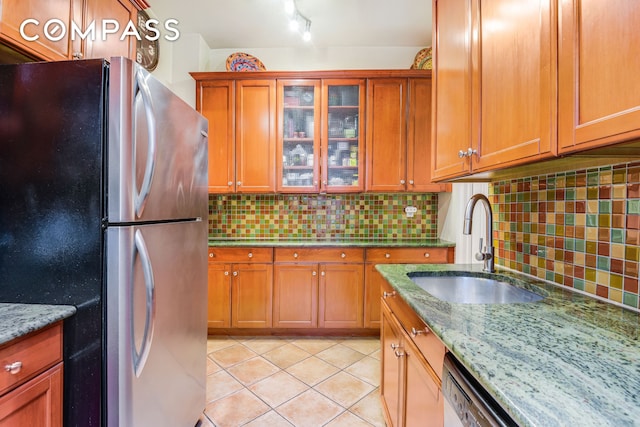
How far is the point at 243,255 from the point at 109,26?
1.82 meters

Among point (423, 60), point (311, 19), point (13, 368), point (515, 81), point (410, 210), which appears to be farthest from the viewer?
point (410, 210)

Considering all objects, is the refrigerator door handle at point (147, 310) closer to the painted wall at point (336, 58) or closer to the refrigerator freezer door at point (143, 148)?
the refrigerator freezer door at point (143, 148)

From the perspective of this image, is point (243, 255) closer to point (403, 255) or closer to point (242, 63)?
point (403, 255)

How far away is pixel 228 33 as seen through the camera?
286 cm

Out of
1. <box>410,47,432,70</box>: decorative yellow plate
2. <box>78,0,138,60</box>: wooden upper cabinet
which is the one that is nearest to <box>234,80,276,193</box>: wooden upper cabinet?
<box>78,0,138,60</box>: wooden upper cabinet

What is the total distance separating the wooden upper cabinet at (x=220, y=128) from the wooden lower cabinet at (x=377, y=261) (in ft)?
4.92

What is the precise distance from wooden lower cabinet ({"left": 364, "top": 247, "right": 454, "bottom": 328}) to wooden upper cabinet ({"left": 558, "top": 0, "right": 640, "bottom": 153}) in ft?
6.49

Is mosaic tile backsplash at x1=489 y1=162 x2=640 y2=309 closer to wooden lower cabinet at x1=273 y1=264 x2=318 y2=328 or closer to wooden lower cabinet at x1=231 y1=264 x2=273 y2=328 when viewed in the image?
wooden lower cabinet at x1=273 y1=264 x2=318 y2=328

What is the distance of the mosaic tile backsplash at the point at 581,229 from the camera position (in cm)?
92

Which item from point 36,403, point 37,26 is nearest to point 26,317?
point 36,403

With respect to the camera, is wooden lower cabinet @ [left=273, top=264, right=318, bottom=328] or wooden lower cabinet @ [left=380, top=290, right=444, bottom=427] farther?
wooden lower cabinet @ [left=273, top=264, right=318, bottom=328]

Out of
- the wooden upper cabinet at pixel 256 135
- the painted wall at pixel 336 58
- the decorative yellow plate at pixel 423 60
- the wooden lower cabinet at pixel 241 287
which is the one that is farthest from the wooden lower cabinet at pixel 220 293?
the decorative yellow plate at pixel 423 60

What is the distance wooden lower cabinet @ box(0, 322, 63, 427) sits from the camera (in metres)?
0.81

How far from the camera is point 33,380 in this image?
0.88m
